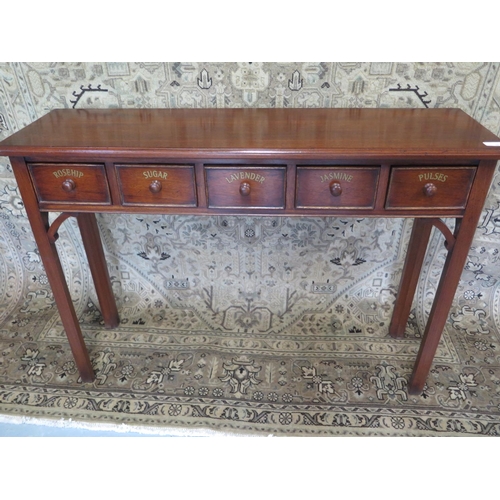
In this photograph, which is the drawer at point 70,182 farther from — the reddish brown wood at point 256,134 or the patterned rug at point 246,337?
the patterned rug at point 246,337

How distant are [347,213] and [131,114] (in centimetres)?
105

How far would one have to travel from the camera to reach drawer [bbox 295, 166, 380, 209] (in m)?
1.45

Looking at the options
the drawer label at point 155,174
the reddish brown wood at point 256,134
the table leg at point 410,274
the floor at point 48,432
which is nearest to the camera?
the reddish brown wood at point 256,134

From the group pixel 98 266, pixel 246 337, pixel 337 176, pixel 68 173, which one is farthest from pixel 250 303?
pixel 68 173

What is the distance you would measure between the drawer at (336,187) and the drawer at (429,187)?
0.08m

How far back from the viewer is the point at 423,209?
1501 mm

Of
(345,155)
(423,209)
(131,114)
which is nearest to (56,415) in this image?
(131,114)

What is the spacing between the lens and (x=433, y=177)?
144 centimetres

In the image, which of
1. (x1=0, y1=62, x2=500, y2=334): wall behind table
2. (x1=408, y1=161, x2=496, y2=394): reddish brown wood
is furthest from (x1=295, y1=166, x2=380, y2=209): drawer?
(x1=0, y1=62, x2=500, y2=334): wall behind table

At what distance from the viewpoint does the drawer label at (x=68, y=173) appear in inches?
59.4

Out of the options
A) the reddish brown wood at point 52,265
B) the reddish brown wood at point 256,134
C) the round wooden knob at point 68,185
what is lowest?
the reddish brown wood at point 52,265

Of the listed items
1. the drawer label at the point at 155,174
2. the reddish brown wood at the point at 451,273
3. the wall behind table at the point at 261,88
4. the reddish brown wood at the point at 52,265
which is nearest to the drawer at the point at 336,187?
the reddish brown wood at the point at 451,273

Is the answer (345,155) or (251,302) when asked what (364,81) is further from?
(251,302)

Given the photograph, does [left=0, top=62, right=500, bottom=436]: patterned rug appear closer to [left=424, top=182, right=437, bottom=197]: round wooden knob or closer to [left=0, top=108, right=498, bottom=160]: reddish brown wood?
[left=0, top=108, right=498, bottom=160]: reddish brown wood
